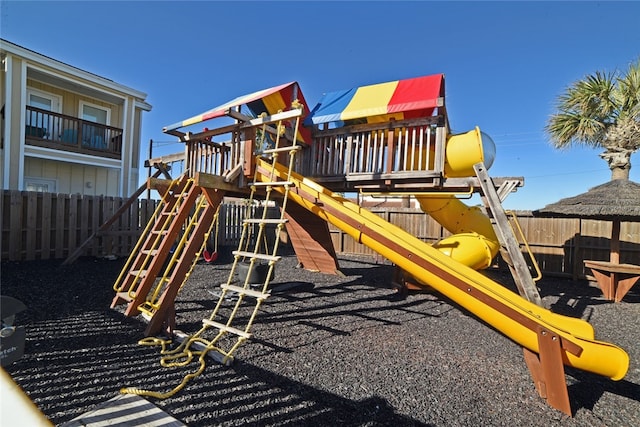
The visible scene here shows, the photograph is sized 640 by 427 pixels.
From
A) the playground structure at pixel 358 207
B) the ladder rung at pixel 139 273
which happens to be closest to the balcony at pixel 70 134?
the playground structure at pixel 358 207

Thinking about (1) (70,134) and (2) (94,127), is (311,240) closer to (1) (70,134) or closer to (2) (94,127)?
(2) (94,127)

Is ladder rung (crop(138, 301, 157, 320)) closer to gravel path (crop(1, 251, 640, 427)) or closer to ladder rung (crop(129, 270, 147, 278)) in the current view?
gravel path (crop(1, 251, 640, 427))

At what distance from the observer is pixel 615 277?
6867 mm

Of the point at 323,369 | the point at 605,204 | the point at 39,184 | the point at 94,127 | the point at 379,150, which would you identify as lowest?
the point at 323,369

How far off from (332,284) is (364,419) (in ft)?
16.0

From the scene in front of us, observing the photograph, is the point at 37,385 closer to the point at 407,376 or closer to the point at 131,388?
the point at 131,388

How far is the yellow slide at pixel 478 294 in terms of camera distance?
263 cm

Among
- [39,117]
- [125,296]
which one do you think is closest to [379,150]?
[125,296]

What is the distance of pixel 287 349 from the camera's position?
12.0 feet

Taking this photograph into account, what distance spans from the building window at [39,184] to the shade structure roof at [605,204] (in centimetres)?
1658

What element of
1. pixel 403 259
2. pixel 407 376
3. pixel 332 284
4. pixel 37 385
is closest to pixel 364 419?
pixel 407 376

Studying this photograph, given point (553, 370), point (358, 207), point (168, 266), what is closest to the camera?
point (553, 370)

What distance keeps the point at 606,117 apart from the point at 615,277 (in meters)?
5.56

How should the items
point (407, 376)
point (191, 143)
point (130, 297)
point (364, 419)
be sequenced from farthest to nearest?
1. point (191, 143)
2. point (130, 297)
3. point (407, 376)
4. point (364, 419)
